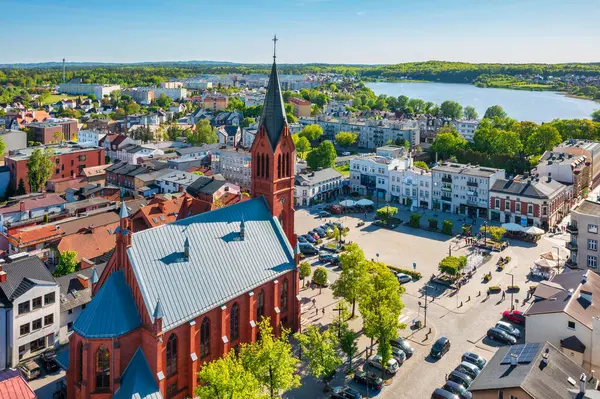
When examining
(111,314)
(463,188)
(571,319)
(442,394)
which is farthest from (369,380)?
(463,188)

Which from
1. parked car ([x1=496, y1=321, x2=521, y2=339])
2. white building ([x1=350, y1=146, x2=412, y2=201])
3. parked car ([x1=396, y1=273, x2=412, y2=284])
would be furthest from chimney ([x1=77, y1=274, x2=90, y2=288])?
white building ([x1=350, y1=146, x2=412, y2=201])

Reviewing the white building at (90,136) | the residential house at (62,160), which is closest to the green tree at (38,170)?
the residential house at (62,160)

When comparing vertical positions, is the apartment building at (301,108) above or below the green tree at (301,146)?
above

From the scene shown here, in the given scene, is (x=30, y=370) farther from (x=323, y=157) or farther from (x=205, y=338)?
(x=323, y=157)

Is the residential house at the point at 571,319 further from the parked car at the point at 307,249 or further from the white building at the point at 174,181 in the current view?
the white building at the point at 174,181

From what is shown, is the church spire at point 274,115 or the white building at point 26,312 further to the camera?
the church spire at point 274,115

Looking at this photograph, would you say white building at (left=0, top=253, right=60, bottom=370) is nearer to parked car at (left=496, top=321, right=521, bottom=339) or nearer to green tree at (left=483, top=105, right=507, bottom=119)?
parked car at (left=496, top=321, right=521, bottom=339)

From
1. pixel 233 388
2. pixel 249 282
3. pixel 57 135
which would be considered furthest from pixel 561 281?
pixel 57 135

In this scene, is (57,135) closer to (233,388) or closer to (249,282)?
(249,282)
